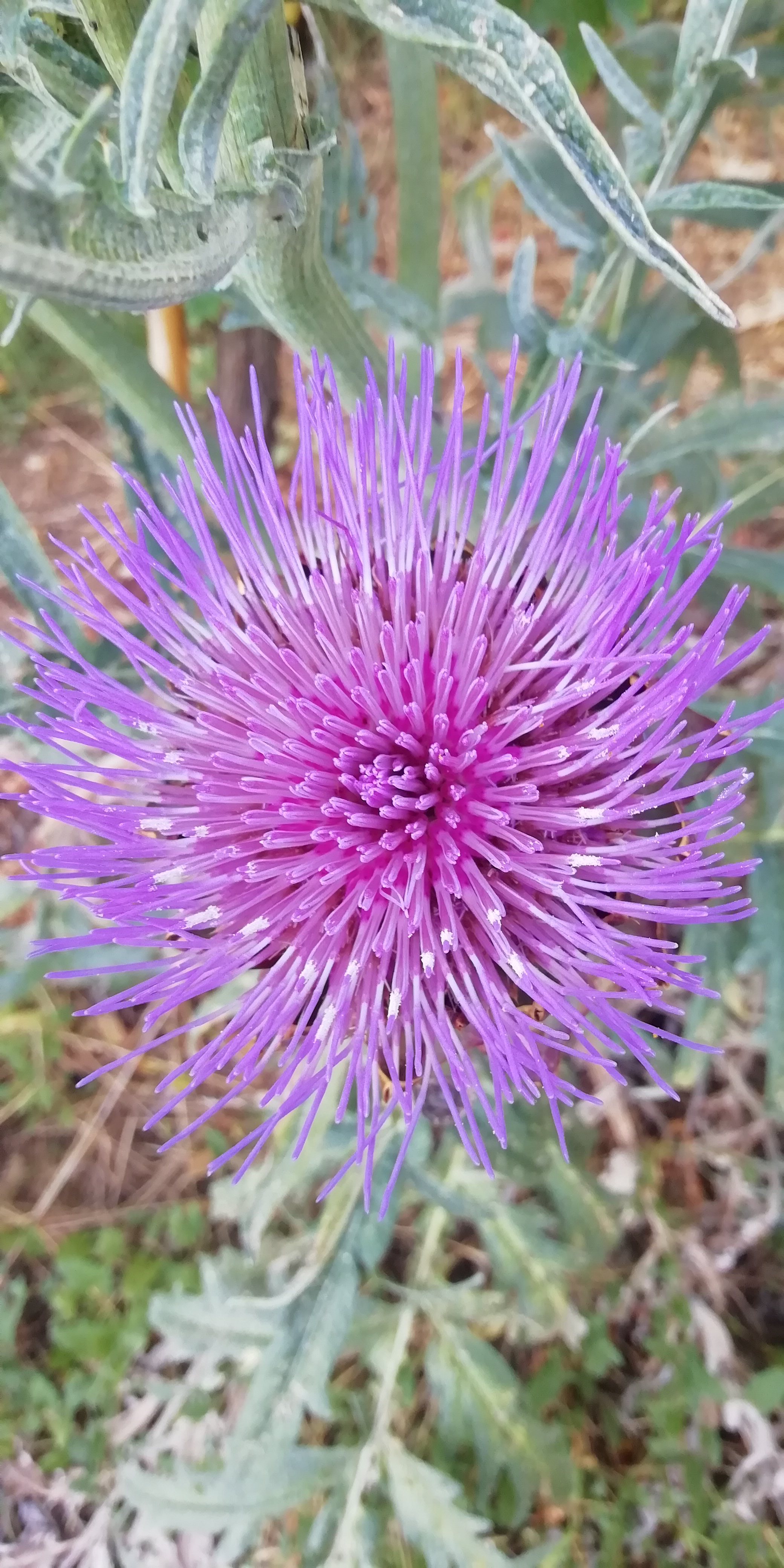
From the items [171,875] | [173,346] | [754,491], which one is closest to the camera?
[171,875]

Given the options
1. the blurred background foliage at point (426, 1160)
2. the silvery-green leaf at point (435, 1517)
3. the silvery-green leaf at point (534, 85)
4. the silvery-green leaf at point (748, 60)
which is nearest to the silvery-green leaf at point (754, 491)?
the blurred background foliage at point (426, 1160)

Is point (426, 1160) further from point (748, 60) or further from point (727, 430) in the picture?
point (748, 60)

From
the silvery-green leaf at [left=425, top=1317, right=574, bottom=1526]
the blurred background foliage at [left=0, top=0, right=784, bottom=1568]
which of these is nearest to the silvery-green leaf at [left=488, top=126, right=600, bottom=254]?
the blurred background foliage at [left=0, top=0, right=784, bottom=1568]

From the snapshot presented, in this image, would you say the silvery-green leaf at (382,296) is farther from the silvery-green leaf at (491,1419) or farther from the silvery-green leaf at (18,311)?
the silvery-green leaf at (491,1419)

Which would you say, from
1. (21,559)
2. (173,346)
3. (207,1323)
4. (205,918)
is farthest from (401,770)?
(173,346)

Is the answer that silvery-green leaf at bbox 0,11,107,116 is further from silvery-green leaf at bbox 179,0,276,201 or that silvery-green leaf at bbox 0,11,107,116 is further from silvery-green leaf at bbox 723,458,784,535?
silvery-green leaf at bbox 723,458,784,535

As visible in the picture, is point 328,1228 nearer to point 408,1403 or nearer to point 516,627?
point 408,1403
